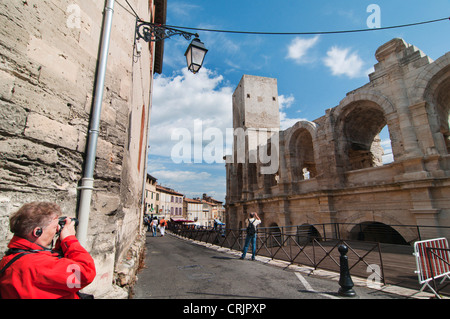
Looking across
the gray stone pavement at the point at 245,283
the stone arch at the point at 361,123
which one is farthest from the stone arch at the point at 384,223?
the gray stone pavement at the point at 245,283

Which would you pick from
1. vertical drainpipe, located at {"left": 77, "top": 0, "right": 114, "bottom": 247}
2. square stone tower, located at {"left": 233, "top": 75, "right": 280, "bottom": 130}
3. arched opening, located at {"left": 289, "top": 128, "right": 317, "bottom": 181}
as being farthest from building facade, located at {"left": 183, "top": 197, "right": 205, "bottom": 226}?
vertical drainpipe, located at {"left": 77, "top": 0, "right": 114, "bottom": 247}

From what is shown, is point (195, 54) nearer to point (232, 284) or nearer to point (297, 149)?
point (232, 284)

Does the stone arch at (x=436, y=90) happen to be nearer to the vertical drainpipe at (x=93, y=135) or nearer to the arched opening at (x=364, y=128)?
the arched opening at (x=364, y=128)

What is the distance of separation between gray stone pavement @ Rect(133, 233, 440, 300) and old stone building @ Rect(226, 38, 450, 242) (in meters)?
5.24

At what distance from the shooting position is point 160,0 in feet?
33.6

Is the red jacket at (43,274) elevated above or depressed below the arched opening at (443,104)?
below

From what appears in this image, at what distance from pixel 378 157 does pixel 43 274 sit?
17127 millimetres

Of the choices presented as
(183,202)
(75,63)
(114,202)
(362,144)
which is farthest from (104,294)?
(183,202)

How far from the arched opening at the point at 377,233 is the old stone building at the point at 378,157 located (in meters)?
0.33

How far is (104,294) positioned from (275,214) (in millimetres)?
13851

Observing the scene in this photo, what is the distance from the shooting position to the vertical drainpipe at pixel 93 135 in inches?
96.4

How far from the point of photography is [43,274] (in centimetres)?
129

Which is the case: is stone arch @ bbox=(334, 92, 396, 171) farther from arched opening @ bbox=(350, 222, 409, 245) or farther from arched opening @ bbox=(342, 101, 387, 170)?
arched opening @ bbox=(350, 222, 409, 245)

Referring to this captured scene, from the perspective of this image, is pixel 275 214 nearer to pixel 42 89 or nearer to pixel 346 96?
pixel 346 96
